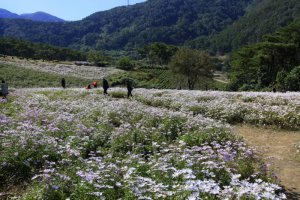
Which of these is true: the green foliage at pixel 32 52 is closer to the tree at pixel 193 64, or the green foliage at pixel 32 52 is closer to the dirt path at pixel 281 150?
the tree at pixel 193 64

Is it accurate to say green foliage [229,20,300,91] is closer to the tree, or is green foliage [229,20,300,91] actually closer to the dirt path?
the tree

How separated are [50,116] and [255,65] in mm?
59274

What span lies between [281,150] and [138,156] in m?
6.08

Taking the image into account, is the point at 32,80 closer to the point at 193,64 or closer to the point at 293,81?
the point at 193,64

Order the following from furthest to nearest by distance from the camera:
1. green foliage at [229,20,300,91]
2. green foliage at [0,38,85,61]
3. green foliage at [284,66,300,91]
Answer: green foliage at [0,38,85,61] → green foliage at [229,20,300,91] → green foliage at [284,66,300,91]

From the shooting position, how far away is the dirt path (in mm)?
8413

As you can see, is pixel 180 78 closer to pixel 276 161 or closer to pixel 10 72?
pixel 10 72

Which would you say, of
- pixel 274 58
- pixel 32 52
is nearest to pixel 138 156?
pixel 274 58

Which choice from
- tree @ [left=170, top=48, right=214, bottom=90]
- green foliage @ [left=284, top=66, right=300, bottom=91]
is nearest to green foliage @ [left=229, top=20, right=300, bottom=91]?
tree @ [left=170, top=48, right=214, bottom=90]

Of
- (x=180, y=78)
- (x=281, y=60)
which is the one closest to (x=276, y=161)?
(x=180, y=78)

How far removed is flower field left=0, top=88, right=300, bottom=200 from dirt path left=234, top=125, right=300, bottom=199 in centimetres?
65

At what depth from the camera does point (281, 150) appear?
1155 centimetres

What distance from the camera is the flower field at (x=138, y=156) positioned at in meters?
5.55

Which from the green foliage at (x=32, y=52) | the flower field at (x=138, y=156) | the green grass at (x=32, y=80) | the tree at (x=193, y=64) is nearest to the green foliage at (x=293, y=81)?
the tree at (x=193, y=64)
